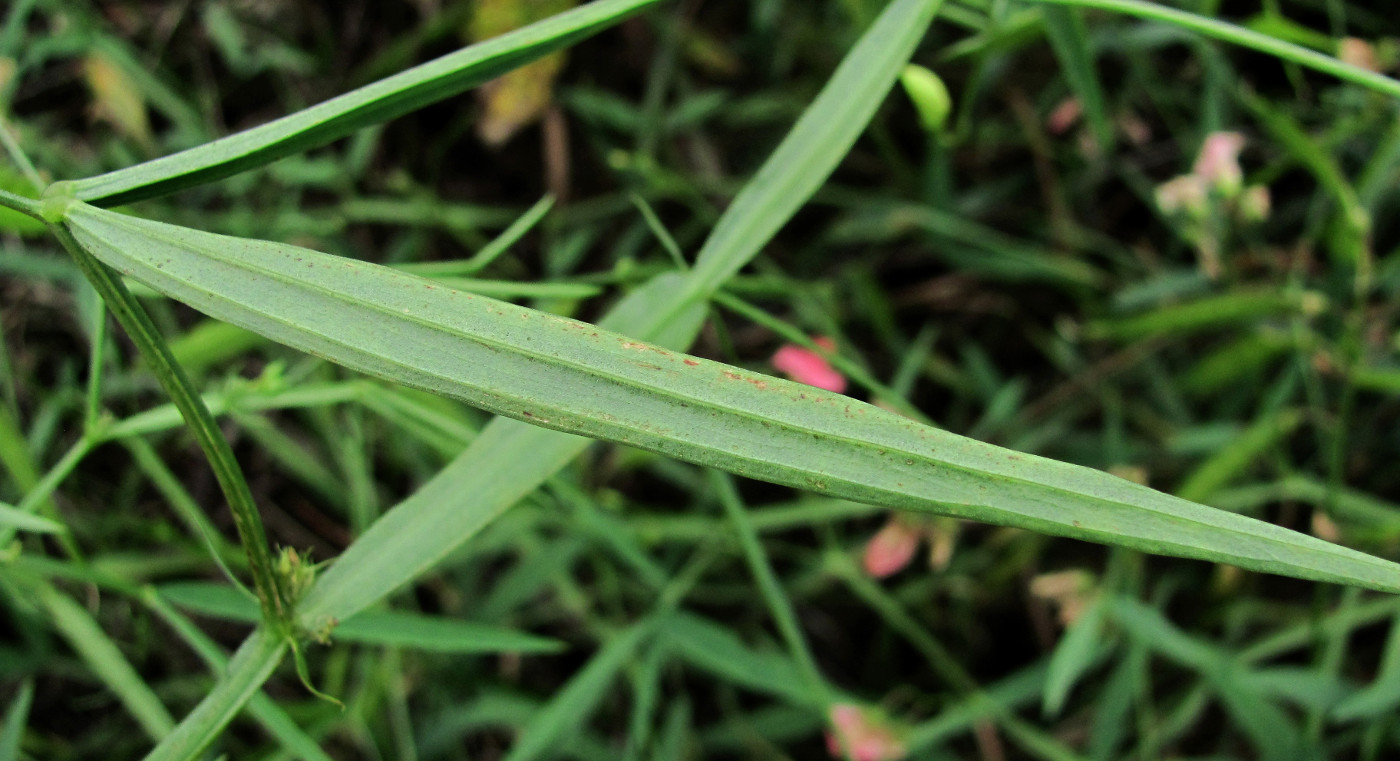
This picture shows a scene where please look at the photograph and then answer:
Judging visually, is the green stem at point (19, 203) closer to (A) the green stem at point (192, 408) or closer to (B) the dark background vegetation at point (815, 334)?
(A) the green stem at point (192, 408)

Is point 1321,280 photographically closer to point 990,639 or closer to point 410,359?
point 990,639

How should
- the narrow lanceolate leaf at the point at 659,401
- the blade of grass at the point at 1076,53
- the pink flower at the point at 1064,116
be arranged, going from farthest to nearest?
the pink flower at the point at 1064,116
the blade of grass at the point at 1076,53
the narrow lanceolate leaf at the point at 659,401

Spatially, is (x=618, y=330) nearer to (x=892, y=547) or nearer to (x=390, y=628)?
(x=390, y=628)

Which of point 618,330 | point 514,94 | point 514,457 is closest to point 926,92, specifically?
point 618,330

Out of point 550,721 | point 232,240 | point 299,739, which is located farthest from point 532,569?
point 232,240

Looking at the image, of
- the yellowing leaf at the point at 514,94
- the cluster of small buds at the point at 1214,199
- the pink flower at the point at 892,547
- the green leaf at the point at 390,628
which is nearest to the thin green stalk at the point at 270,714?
the green leaf at the point at 390,628

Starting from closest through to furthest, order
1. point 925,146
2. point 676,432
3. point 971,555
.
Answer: point 676,432 → point 971,555 → point 925,146

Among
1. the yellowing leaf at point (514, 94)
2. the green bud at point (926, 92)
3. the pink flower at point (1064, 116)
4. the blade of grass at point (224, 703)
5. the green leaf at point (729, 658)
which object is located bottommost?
the blade of grass at point (224, 703)
